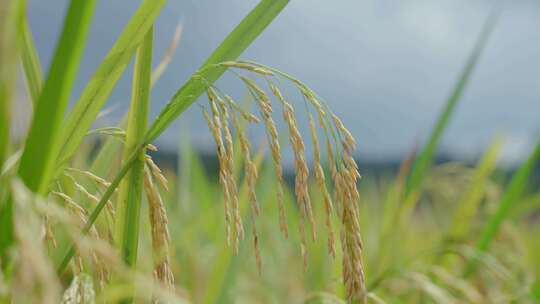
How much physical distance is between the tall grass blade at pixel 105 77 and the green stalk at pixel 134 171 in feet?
0.20

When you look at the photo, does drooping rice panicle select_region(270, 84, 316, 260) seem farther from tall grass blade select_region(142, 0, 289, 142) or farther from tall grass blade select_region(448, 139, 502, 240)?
tall grass blade select_region(448, 139, 502, 240)

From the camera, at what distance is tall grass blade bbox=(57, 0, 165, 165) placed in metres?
0.92

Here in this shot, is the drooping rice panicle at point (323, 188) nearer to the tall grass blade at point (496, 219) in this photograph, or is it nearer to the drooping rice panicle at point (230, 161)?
the drooping rice panicle at point (230, 161)

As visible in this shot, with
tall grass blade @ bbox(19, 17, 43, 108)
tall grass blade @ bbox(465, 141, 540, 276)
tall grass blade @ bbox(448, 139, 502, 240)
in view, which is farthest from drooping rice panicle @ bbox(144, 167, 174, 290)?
tall grass blade @ bbox(448, 139, 502, 240)

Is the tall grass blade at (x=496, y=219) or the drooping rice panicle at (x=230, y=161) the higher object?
the drooping rice panicle at (x=230, y=161)

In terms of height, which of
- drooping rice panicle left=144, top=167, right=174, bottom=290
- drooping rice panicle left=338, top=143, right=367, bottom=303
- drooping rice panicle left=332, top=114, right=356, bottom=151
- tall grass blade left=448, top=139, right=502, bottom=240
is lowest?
tall grass blade left=448, top=139, right=502, bottom=240

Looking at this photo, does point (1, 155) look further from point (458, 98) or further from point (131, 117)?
point (458, 98)

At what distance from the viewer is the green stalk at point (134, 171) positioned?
0.96 m

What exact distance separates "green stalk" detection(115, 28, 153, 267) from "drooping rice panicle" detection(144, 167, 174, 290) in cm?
9

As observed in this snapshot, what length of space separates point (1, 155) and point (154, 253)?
8.7 inches

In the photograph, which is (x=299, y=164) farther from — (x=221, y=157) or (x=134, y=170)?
(x=134, y=170)

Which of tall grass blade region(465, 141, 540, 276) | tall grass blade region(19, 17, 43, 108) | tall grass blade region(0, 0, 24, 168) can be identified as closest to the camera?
tall grass blade region(0, 0, 24, 168)

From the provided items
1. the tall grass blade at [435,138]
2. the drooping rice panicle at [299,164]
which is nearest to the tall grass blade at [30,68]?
the drooping rice panicle at [299,164]

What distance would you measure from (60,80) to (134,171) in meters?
0.22
